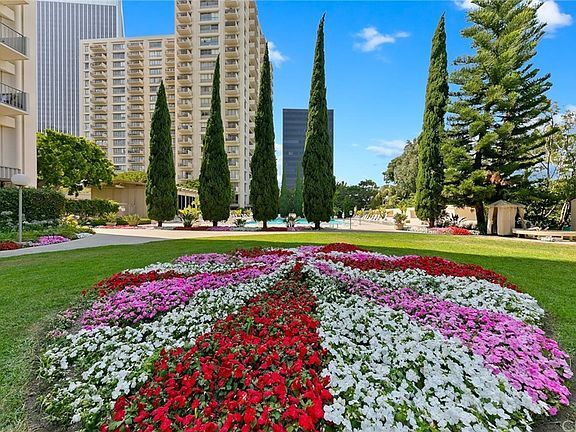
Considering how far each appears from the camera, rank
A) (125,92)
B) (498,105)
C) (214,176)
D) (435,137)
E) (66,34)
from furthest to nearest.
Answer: (66,34) → (125,92) → (214,176) → (435,137) → (498,105)

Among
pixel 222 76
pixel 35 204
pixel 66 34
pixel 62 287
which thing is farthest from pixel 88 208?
pixel 66 34

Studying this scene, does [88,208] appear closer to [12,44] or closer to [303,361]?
[12,44]

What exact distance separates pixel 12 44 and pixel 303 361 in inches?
751

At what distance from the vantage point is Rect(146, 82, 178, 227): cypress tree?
19.5 meters

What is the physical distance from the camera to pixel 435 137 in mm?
17953

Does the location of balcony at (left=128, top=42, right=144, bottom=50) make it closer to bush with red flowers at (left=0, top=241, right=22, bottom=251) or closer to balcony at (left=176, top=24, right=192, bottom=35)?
balcony at (left=176, top=24, right=192, bottom=35)

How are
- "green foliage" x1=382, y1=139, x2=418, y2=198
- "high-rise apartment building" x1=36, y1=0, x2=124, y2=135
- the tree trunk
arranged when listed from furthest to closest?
"high-rise apartment building" x1=36, y1=0, x2=124, y2=135, "green foliage" x1=382, y1=139, x2=418, y2=198, the tree trunk

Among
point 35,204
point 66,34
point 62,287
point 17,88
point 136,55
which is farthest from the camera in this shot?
point 66,34

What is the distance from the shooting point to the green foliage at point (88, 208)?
67.4ft

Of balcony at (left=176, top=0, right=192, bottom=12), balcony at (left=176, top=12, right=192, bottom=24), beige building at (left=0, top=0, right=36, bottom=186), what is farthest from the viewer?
balcony at (left=176, top=12, right=192, bottom=24)

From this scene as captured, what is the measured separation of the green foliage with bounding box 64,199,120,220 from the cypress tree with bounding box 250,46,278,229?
37.6ft

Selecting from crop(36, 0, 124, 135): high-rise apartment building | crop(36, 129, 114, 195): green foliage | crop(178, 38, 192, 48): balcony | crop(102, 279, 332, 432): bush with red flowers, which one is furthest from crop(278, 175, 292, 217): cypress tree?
crop(36, 0, 124, 135): high-rise apartment building

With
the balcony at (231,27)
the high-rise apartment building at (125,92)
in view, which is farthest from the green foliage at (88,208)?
the high-rise apartment building at (125,92)

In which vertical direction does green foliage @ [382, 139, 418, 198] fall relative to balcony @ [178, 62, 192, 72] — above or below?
below
